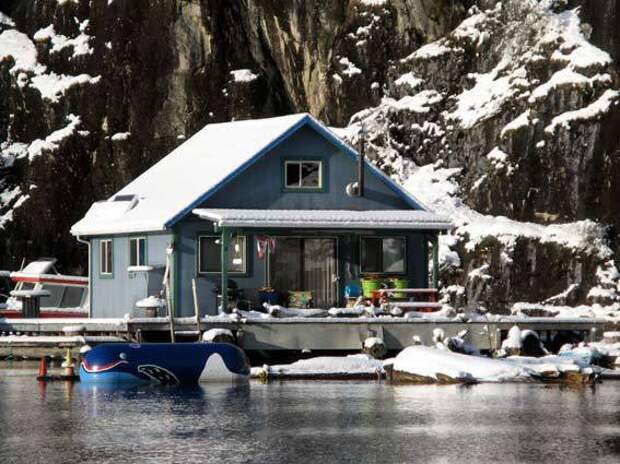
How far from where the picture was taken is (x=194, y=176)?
4888 cm

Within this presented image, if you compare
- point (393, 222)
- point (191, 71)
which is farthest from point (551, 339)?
point (191, 71)

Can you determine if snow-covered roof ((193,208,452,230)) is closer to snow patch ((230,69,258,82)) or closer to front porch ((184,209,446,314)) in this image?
front porch ((184,209,446,314))

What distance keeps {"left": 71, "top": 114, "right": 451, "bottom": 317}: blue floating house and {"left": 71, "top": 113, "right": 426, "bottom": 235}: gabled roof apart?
2.1 inches

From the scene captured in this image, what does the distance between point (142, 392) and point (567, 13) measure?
35405 mm

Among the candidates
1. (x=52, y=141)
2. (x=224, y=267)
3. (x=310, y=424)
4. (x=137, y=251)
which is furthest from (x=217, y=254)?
(x=52, y=141)

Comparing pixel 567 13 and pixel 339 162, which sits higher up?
pixel 567 13

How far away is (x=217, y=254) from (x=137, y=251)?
307 centimetres

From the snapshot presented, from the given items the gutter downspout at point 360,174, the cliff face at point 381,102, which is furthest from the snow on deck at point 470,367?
the cliff face at point 381,102

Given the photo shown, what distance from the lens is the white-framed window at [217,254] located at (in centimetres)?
4638

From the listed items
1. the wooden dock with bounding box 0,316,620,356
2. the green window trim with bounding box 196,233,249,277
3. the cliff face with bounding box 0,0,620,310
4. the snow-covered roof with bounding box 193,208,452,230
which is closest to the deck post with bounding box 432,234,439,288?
the snow-covered roof with bounding box 193,208,452,230

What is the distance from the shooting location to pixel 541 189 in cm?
6234

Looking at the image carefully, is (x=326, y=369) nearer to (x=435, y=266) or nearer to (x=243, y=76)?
(x=435, y=266)

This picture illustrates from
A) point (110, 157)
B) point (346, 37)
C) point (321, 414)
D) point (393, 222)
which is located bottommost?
point (321, 414)

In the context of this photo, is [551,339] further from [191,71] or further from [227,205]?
[191,71]
